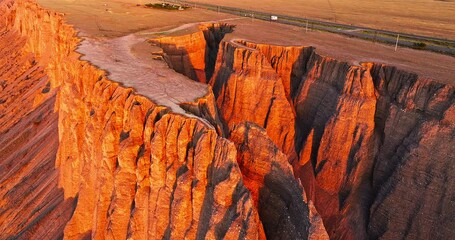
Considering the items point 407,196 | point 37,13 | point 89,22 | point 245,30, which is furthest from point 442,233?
point 37,13

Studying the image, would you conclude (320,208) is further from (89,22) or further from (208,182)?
(89,22)

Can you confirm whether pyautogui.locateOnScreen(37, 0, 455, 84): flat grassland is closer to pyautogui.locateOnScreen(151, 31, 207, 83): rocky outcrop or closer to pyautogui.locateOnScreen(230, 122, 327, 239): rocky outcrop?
pyautogui.locateOnScreen(151, 31, 207, 83): rocky outcrop

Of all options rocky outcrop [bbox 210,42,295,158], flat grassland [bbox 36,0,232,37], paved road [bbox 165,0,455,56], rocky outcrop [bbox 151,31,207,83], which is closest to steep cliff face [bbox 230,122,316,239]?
rocky outcrop [bbox 210,42,295,158]

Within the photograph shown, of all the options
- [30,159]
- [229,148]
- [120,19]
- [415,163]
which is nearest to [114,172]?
[229,148]

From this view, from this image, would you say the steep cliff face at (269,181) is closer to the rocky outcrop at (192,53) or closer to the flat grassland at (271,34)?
the flat grassland at (271,34)

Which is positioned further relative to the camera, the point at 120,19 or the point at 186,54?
the point at 120,19

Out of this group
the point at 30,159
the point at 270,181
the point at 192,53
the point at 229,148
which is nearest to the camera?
the point at 229,148

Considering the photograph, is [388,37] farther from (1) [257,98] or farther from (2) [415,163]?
(2) [415,163]
